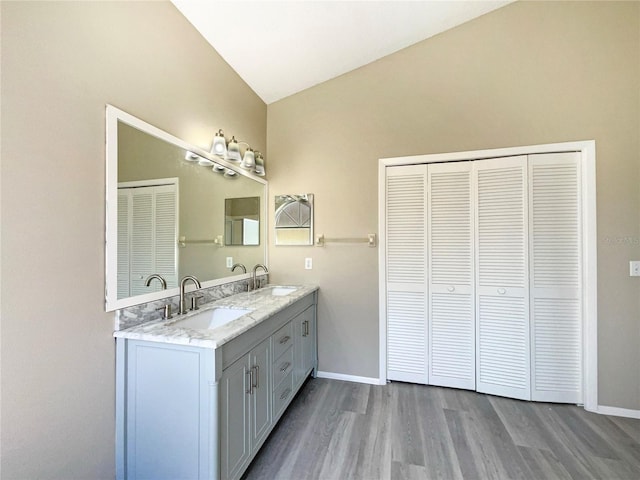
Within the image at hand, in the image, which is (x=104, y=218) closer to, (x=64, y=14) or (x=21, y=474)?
(x=64, y=14)

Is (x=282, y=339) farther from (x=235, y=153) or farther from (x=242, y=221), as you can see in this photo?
(x=235, y=153)

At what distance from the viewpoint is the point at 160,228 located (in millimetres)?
1653

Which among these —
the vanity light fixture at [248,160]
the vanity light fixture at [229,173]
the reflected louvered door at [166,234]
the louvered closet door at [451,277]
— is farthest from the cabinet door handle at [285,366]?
the vanity light fixture at [248,160]

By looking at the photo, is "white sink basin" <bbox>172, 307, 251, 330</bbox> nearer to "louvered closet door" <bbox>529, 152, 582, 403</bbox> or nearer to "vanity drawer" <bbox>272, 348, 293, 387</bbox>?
"vanity drawer" <bbox>272, 348, 293, 387</bbox>

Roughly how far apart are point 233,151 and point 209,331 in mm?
1415

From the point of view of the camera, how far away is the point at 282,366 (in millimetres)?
1937

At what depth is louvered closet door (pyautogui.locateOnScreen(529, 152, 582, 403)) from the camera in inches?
86.6

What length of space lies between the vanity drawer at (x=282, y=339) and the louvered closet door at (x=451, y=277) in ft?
4.13

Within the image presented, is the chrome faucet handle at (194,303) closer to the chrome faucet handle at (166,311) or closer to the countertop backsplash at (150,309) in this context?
the countertop backsplash at (150,309)

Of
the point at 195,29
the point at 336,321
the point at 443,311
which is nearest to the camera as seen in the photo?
the point at 195,29

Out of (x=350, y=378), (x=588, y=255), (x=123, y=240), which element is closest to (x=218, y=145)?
(x=123, y=240)

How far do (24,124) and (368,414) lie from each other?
2.50 m

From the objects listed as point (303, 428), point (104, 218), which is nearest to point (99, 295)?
point (104, 218)

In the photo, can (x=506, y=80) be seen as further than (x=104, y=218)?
Yes
